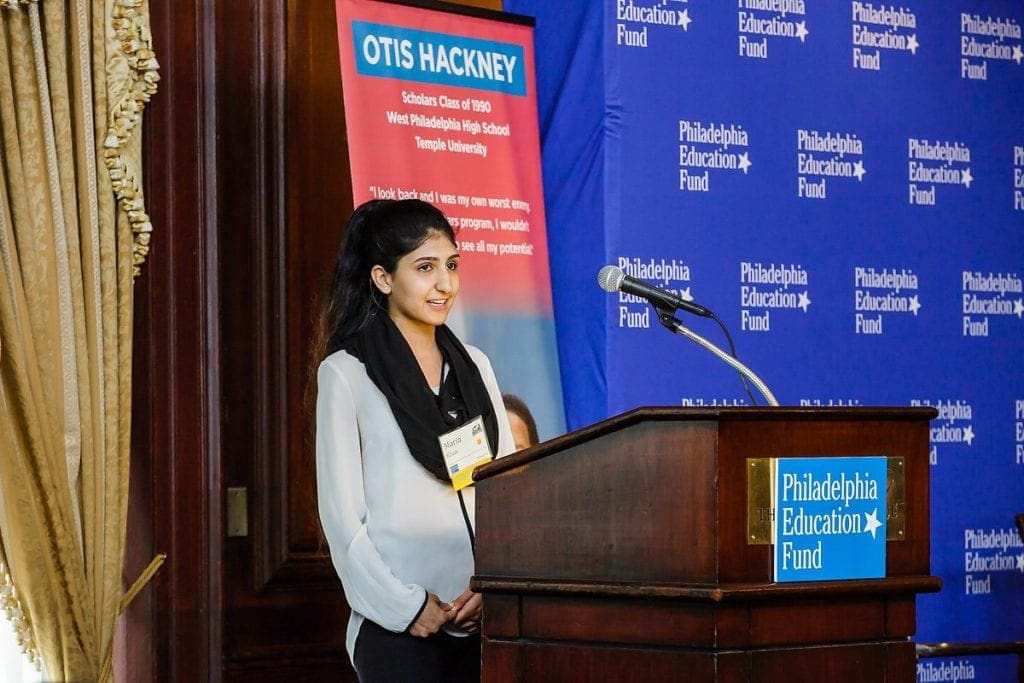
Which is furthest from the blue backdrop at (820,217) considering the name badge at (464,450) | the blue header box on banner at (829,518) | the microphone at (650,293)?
the blue header box on banner at (829,518)

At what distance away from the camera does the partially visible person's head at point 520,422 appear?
12.9 ft

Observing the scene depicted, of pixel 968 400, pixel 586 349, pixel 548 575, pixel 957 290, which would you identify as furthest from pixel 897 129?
pixel 548 575

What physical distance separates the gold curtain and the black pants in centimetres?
81

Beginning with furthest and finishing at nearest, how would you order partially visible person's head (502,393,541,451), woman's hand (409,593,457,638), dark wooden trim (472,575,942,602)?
partially visible person's head (502,393,541,451), woman's hand (409,593,457,638), dark wooden trim (472,575,942,602)

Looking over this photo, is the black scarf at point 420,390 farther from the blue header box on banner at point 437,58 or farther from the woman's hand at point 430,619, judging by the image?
the blue header box on banner at point 437,58

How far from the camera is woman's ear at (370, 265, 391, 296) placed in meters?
3.38

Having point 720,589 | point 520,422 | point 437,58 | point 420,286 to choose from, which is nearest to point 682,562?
point 720,589

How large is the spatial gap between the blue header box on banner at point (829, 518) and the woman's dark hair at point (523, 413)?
1.66 metres

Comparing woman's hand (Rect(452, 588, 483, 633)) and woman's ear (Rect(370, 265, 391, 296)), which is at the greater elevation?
woman's ear (Rect(370, 265, 391, 296))

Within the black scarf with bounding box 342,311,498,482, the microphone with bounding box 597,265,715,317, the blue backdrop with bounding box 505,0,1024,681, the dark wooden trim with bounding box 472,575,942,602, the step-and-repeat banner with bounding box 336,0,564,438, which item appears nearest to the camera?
the dark wooden trim with bounding box 472,575,942,602

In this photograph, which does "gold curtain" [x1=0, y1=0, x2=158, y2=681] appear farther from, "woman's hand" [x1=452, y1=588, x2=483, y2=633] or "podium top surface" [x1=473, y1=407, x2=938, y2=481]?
"podium top surface" [x1=473, y1=407, x2=938, y2=481]

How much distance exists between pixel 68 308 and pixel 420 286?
96 centimetres

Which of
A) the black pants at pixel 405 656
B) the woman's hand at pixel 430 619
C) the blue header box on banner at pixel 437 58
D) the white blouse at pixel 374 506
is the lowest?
the black pants at pixel 405 656

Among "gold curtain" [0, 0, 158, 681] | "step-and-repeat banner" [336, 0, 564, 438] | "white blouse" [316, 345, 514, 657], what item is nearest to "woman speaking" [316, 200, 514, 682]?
"white blouse" [316, 345, 514, 657]
